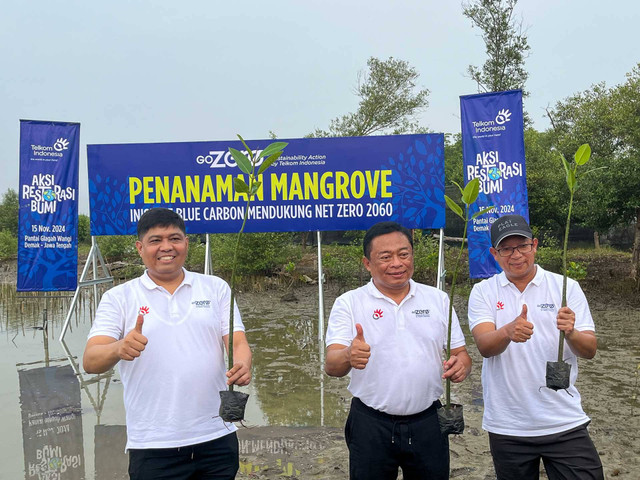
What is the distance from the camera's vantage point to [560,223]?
16.9 m

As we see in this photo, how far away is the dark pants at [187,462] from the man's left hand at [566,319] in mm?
1339

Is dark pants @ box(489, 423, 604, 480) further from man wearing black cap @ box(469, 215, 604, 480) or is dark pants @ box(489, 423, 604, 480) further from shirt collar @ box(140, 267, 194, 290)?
shirt collar @ box(140, 267, 194, 290)

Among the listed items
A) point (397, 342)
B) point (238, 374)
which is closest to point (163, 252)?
point (238, 374)

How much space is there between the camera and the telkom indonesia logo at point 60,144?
23.3 ft

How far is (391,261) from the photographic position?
2.22 meters

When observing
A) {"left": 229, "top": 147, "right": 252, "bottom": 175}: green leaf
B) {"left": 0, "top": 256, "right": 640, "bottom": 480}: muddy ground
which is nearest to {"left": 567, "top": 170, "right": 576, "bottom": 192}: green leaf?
{"left": 229, "top": 147, "right": 252, "bottom": 175}: green leaf

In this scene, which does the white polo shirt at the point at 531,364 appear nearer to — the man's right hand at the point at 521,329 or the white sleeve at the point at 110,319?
the man's right hand at the point at 521,329

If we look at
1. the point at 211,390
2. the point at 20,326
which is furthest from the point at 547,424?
the point at 20,326

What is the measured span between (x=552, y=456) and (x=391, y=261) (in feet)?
3.25

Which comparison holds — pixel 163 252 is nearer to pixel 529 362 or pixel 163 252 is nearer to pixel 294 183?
pixel 529 362

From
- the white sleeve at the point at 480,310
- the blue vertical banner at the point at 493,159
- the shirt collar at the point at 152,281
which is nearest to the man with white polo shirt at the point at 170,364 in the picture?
the shirt collar at the point at 152,281

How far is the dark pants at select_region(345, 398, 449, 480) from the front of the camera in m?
2.13

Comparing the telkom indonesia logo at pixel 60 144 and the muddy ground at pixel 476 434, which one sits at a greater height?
the telkom indonesia logo at pixel 60 144

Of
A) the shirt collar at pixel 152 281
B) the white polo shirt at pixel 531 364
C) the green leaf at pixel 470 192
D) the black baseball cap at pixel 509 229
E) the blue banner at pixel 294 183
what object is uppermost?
the blue banner at pixel 294 183
